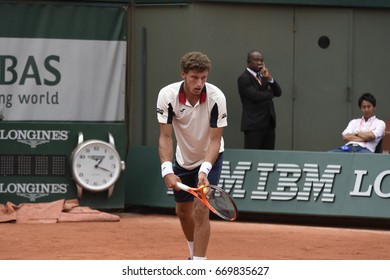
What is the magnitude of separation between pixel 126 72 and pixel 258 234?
142 inches

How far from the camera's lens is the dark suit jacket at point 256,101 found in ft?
47.7

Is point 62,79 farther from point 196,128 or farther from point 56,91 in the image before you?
point 196,128

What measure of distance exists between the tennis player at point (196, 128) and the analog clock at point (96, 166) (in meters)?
5.07

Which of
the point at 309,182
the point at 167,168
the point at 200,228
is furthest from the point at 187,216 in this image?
the point at 309,182

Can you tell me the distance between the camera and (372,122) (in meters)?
13.9

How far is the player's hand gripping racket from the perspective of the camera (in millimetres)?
8492

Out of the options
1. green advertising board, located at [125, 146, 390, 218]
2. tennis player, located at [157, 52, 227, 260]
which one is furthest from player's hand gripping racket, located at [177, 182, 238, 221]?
green advertising board, located at [125, 146, 390, 218]

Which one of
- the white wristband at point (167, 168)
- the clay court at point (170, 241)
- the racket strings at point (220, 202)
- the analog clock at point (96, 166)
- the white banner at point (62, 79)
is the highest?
the white banner at point (62, 79)

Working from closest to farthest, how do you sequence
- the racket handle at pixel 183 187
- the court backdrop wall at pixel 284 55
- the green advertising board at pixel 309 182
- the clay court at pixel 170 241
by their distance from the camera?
the racket handle at pixel 183 187
the clay court at pixel 170 241
the green advertising board at pixel 309 182
the court backdrop wall at pixel 284 55

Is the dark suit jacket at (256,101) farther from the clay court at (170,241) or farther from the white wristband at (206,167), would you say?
the white wristband at (206,167)

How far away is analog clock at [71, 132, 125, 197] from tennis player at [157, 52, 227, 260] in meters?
5.07

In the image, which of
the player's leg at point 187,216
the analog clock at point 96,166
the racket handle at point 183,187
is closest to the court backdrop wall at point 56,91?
the analog clock at point 96,166
